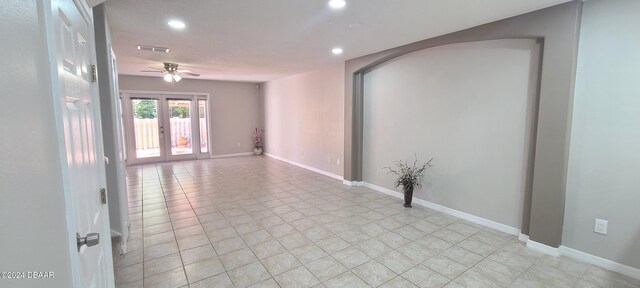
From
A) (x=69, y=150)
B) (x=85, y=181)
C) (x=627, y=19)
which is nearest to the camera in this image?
(x=69, y=150)

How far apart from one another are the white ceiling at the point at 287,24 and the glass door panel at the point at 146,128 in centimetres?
310

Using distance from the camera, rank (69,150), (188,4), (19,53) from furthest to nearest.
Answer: (188,4) < (69,150) < (19,53)

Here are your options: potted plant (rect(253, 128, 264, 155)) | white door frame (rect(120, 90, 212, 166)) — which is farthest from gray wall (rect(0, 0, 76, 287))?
potted plant (rect(253, 128, 264, 155))

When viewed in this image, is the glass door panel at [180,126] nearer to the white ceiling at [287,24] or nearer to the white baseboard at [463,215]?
the white ceiling at [287,24]

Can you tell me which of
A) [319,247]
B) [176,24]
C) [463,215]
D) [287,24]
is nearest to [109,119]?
[176,24]

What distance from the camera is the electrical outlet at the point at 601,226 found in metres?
2.54

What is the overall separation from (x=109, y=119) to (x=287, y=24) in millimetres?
2036

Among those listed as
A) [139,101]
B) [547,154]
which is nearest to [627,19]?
[547,154]

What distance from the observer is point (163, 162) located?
7.74 m

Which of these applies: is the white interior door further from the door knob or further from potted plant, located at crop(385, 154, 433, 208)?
potted plant, located at crop(385, 154, 433, 208)

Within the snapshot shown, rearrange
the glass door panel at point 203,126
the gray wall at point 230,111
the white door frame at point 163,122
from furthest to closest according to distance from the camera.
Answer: the glass door panel at point 203,126, the gray wall at point 230,111, the white door frame at point 163,122

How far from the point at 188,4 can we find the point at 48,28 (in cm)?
202

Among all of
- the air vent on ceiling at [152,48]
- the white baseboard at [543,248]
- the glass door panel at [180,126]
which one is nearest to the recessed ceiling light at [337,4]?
the air vent on ceiling at [152,48]

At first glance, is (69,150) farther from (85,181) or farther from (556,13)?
(556,13)
